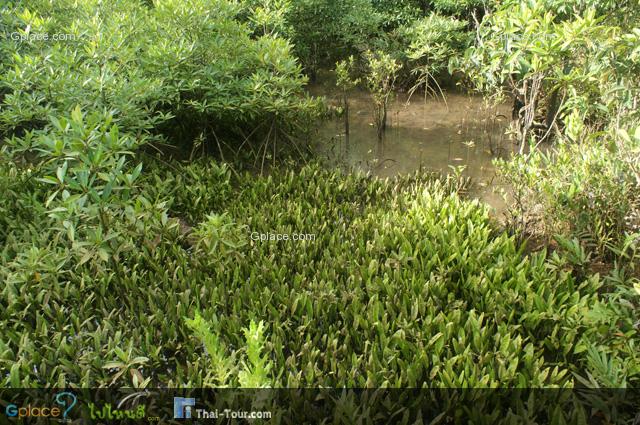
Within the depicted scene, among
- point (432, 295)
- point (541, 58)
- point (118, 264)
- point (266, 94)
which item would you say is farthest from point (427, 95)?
point (118, 264)

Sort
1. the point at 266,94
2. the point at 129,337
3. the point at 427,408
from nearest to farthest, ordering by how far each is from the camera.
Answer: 1. the point at 427,408
2. the point at 129,337
3. the point at 266,94

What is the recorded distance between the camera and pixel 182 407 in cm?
318

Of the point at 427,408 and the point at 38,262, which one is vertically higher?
the point at 38,262

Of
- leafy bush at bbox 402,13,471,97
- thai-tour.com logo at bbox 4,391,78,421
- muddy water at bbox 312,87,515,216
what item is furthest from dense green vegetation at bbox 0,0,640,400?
leafy bush at bbox 402,13,471,97

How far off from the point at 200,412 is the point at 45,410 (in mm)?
913

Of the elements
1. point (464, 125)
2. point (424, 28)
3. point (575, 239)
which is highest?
point (424, 28)

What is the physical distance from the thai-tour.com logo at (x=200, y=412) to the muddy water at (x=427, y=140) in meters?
4.06

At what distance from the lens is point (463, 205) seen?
216 inches

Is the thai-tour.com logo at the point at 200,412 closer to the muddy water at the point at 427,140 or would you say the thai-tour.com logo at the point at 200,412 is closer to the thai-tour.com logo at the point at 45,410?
the thai-tour.com logo at the point at 45,410

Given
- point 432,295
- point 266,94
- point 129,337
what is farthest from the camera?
point 266,94

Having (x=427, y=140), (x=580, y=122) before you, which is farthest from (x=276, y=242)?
(x=427, y=140)

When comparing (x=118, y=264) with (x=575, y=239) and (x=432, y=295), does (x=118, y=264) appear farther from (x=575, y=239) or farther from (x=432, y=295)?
(x=575, y=239)

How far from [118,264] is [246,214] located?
143 cm

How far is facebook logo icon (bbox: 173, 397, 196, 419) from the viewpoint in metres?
3.15
